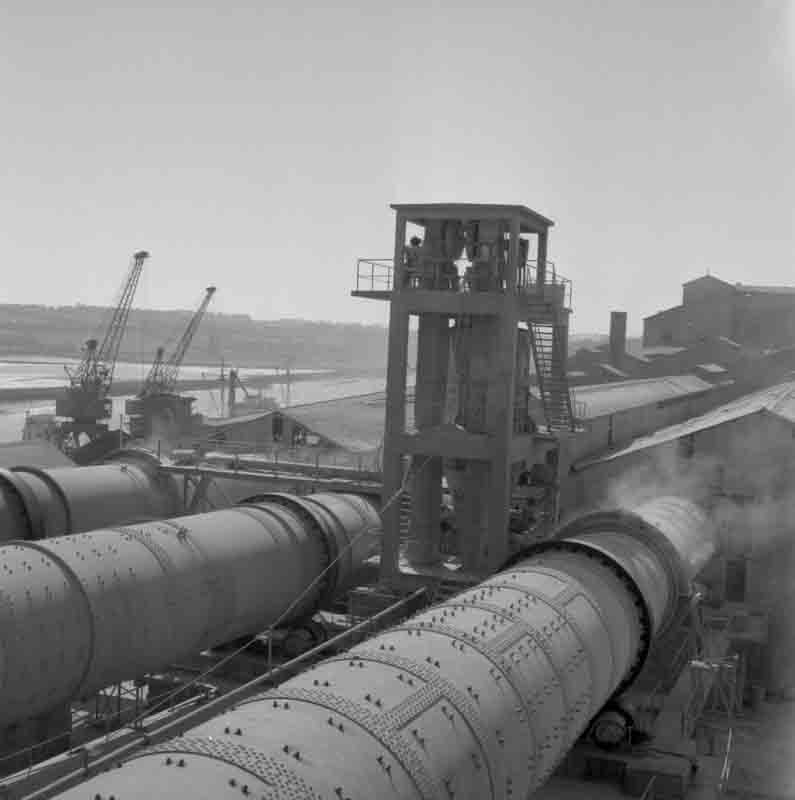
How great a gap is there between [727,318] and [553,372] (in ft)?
223

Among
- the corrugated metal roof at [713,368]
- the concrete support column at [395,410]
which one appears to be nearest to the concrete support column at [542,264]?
the concrete support column at [395,410]

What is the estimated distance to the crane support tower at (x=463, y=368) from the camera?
65.4ft

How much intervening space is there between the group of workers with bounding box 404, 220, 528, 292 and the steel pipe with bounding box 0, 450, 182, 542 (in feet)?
32.2

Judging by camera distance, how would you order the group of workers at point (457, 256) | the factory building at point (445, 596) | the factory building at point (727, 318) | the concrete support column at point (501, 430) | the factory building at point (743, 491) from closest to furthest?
the factory building at point (445, 596) → the concrete support column at point (501, 430) → the group of workers at point (457, 256) → the factory building at point (743, 491) → the factory building at point (727, 318)

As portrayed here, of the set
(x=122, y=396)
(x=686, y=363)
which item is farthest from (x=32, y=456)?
(x=122, y=396)

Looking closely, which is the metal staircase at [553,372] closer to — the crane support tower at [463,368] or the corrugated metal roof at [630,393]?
the crane support tower at [463,368]

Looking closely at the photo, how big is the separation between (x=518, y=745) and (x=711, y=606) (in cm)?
1489

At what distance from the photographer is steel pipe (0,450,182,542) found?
23203 mm

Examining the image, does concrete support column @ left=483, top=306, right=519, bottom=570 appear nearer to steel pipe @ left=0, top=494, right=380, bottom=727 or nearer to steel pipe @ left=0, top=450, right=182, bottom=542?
steel pipe @ left=0, top=494, right=380, bottom=727

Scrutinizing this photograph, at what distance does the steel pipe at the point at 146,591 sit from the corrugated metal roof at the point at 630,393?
1073 cm

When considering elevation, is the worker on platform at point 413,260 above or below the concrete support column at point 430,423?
Result: above

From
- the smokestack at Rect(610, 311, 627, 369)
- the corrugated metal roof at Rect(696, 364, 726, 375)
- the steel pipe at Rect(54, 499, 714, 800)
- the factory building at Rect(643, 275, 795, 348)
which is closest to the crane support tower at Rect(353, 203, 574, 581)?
the steel pipe at Rect(54, 499, 714, 800)

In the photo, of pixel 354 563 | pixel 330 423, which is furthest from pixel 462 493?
pixel 330 423

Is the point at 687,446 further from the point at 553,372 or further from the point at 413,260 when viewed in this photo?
the point at 413,260
